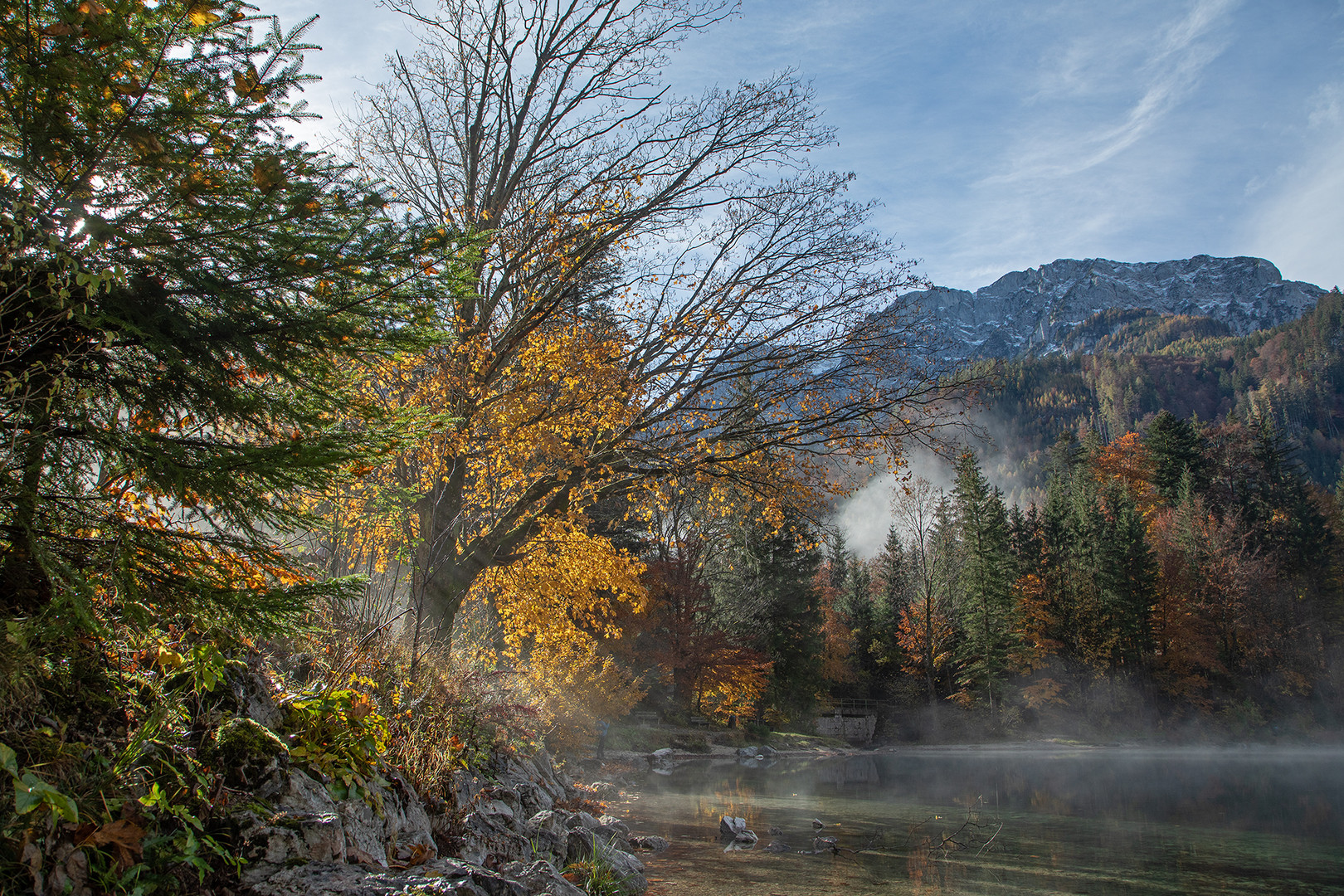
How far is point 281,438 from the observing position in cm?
324

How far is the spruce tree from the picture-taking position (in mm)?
2547

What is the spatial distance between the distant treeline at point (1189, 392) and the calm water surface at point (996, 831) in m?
100

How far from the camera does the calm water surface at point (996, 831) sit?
25.9 feet

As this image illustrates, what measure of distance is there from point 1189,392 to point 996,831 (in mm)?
163215

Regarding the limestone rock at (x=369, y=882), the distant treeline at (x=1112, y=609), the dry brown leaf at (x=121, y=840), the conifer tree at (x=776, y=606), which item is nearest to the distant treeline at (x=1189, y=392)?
the distant treeline at (x=1112, y=609)

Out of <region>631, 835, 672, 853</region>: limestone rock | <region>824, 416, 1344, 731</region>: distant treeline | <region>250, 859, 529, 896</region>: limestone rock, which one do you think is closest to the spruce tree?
<region>250, 859, 529, 896</region>: limestone rock

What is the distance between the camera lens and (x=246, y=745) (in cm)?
318

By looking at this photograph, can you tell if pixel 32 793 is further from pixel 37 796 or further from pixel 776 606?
pixel 776 606

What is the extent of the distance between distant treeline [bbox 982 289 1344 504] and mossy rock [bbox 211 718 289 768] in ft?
387

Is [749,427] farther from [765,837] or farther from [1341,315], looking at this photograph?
[1341,315]

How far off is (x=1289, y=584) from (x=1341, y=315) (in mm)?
137070

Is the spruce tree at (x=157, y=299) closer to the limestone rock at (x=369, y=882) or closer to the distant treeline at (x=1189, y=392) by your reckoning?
the limestone rock at (x=369, y=882)

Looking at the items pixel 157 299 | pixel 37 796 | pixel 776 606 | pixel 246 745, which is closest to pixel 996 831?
pixel 246 745

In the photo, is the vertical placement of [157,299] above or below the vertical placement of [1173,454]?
below
